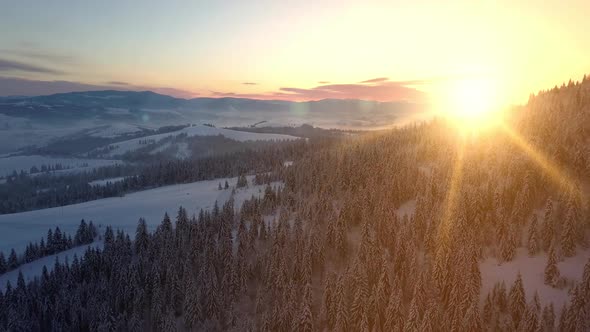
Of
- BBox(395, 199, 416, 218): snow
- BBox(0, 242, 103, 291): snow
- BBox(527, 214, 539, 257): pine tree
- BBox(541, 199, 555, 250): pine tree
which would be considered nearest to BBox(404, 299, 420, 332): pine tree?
BBox(527, 214, 539, 257): pine tree

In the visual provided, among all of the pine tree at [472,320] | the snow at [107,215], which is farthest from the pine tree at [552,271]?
the snow at [107,215]

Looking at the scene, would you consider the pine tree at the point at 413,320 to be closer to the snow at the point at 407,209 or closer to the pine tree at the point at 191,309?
the snow at the point at 407,209

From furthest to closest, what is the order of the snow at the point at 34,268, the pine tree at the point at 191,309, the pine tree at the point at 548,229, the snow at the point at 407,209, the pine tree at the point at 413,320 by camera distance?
1. the snow at the point at 34,268
2. the snow at the point at 407,209
3. the pine tree at the point at 191,309
4. the pine tree at the point at 548,229
5. the pine tree at the point at 413,320

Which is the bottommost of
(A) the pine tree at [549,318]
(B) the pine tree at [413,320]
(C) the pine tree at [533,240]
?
(B) the pine tree at [413,320]

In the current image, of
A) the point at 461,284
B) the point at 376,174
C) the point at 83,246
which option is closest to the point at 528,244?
the point at 461,284

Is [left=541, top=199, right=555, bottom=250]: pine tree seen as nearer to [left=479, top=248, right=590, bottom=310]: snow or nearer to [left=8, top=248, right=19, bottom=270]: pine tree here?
[left=479, top=248, right=590, bottom=310]: snow
